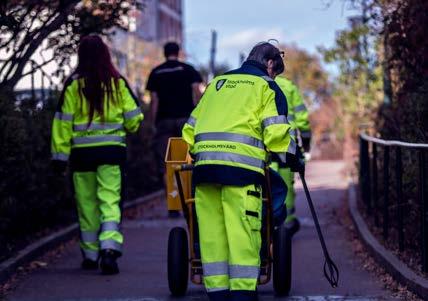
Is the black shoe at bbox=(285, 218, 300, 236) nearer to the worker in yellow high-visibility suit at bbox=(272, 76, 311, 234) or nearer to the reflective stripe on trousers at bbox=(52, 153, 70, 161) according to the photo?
the worker in yellow high-visibility suit at bbox=(272, 76, 311, 234)

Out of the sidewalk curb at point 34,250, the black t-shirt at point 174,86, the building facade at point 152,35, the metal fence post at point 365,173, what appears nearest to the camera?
the sidewalk curb at point 34,250

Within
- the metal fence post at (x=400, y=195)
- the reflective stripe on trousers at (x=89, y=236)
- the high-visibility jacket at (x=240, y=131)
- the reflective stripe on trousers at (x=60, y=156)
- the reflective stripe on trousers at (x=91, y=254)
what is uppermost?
the high-visibility jacket at (x=240, y=131)

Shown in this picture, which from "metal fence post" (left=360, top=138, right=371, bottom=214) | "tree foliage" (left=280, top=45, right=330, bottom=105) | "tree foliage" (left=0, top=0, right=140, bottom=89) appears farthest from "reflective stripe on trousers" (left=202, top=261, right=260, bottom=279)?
"tree foliage" (left=280, top=45, right=330, bottom=105)

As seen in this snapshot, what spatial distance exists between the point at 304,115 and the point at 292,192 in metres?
0.94

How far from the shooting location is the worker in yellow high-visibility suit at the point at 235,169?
26.0 feet

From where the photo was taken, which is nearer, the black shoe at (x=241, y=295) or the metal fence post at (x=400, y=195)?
the black shoe at (x=241, y=295)

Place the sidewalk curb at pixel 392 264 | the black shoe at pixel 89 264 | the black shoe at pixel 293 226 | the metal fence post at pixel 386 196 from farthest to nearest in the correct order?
the black shoe at pixel 293 226 < the metal fence post at pixel 386 196 < the black shoe at pixel 89 264 < the sidewalk curb at pixel 392 264

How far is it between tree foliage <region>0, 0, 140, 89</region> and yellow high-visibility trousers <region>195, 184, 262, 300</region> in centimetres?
530

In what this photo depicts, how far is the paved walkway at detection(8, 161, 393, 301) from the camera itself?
30.6 ft

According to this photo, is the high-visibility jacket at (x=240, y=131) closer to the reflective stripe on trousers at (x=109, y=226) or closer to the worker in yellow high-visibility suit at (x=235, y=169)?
the worker in yellow high-visibility suit at (x=235, y=169)

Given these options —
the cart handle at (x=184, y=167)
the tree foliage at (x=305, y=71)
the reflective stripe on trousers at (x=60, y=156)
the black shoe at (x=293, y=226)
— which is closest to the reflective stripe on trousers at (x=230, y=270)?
the cart handle at (x=184, y=167)

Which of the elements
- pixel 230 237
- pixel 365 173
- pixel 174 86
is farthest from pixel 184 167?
pixel 365 173

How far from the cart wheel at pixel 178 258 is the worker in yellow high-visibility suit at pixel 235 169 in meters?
0.71

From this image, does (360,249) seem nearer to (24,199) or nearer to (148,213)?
(24,199)
